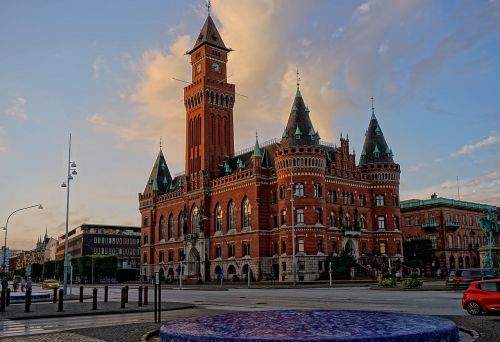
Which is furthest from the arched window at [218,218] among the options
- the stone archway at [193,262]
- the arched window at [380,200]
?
the arched window at [380,200]

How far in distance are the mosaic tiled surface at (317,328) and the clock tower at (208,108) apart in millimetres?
76843

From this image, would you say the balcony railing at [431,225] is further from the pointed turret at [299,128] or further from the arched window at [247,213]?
the arched window at [247,213]

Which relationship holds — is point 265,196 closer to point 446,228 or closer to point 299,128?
point 299,128

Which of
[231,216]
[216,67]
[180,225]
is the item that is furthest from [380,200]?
[216,67]

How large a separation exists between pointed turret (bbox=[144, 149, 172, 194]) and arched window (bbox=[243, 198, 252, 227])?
32090 mm

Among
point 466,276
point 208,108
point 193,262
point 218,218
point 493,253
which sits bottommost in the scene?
point 466,276

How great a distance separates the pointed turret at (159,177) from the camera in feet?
356

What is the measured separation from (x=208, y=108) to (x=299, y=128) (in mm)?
22762

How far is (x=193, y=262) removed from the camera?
89.6 m

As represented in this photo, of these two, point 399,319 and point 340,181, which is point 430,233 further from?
point 399,319

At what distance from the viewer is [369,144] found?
281ft

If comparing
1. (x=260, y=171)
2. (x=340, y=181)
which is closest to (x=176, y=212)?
(x=260, y=171)

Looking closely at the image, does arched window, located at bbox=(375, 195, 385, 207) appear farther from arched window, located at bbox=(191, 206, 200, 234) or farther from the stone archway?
the stone archway

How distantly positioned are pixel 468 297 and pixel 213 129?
73.0 metres
